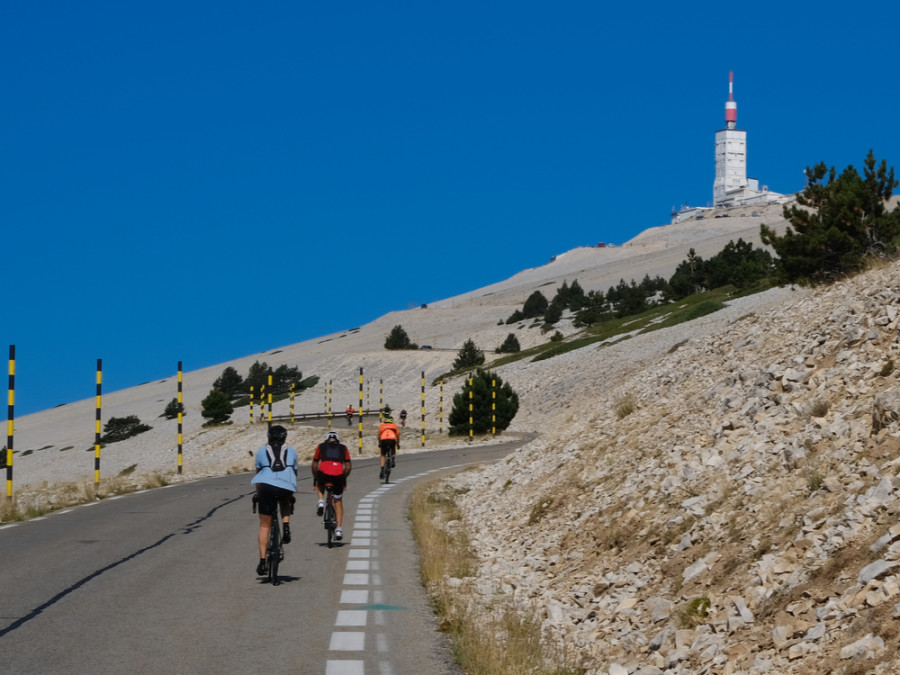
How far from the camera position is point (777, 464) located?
11.2 m

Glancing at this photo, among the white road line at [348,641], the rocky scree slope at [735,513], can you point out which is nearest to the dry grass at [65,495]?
the rocky scree slope at [735,513]

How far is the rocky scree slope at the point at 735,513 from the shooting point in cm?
764

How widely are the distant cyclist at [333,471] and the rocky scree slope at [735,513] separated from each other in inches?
89.6

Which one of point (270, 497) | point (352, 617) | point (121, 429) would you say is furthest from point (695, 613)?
point (121, 429)

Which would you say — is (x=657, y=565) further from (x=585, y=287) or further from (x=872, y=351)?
(x=585, y=287)

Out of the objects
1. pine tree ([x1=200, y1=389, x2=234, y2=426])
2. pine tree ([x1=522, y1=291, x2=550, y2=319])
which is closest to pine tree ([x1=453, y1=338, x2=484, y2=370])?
pine tree ([x1=200, y1=389, x2=234, y2=426])

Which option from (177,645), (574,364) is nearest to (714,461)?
(177,645)

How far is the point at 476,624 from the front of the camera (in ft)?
32.7

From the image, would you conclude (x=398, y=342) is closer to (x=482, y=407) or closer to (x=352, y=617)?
(x=482, y=407)

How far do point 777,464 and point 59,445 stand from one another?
10089 centimetres

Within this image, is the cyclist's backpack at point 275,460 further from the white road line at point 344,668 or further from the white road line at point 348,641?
the white road line at point 344,668

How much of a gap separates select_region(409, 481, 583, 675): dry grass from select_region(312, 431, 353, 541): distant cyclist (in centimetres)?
142

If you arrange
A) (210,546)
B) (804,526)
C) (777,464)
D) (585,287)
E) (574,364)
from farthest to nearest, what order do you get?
(585,287) < (574,364) < (210,546) < (777,464) < (804,526)

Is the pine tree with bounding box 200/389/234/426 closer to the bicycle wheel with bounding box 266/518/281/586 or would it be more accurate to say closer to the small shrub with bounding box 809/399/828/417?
the bicycle wheel with bounding box 266/518/281/586
